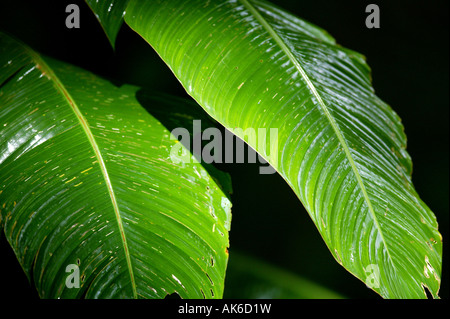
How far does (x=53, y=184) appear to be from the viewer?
0.59 meters

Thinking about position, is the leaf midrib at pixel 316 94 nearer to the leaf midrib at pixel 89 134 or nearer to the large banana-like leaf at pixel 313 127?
the large banana-like leaf at pixel 313 127

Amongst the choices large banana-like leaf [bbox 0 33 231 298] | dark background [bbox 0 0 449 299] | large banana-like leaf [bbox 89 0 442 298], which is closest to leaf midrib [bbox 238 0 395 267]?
large banana-like leaf [bbox 89 0 442 298]

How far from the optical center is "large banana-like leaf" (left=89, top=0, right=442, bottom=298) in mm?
577

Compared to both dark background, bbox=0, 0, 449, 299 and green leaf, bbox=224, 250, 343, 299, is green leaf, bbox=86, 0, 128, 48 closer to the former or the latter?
green leaf, bbox=224, 250, 343, 299

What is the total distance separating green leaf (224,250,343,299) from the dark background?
597 millimetres

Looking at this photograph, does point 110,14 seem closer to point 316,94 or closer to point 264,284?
point 316,94

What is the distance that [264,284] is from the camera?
1.02m

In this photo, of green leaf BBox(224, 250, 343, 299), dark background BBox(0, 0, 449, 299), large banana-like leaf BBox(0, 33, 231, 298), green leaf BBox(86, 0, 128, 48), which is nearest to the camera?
large banana-like leaf BBox(0, 33, 231, 298)

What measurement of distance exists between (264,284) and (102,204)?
1.96 ft

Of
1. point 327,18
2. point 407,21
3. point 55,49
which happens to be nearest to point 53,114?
point 55,49

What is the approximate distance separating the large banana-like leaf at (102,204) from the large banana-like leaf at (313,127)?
0.45 feet

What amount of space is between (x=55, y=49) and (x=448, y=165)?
1786 mm

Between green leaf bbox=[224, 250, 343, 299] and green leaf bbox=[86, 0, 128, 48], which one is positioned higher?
green leaf bbox=[86, 0, 128, 48]
